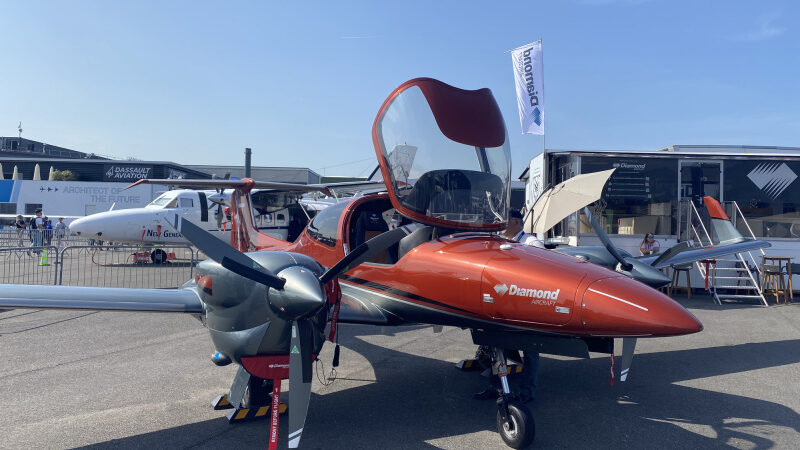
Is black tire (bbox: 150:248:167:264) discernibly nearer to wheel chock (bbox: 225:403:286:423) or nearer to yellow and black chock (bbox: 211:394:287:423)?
yellow and black chock (bbox: 211:394:287:423)

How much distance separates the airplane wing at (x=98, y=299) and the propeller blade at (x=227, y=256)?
579 millimetres

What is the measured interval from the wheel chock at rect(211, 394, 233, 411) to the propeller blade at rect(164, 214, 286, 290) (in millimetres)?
1627

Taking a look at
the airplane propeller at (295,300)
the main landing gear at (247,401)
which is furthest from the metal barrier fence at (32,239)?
the airplane propeller at (295,300)

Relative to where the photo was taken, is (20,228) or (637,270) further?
(20,228)

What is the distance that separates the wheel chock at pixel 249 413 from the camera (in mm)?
4648

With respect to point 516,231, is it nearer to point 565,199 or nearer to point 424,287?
point 565,199

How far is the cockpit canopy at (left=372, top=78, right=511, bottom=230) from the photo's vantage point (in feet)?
17.0

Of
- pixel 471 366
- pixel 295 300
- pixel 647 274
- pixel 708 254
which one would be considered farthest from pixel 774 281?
pixel 295 300

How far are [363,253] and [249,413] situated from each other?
189 centimetres

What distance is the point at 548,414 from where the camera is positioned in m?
4.99

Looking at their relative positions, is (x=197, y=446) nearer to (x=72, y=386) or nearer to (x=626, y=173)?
(x=72, y=386)

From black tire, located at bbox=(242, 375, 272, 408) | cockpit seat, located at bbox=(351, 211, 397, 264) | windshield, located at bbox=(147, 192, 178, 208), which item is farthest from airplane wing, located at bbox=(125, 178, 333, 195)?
windshield, located at bbox=(147, 192, 178, 208)

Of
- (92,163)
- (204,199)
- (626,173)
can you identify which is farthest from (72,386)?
(92,163)

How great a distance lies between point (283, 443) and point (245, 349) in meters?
0.92
